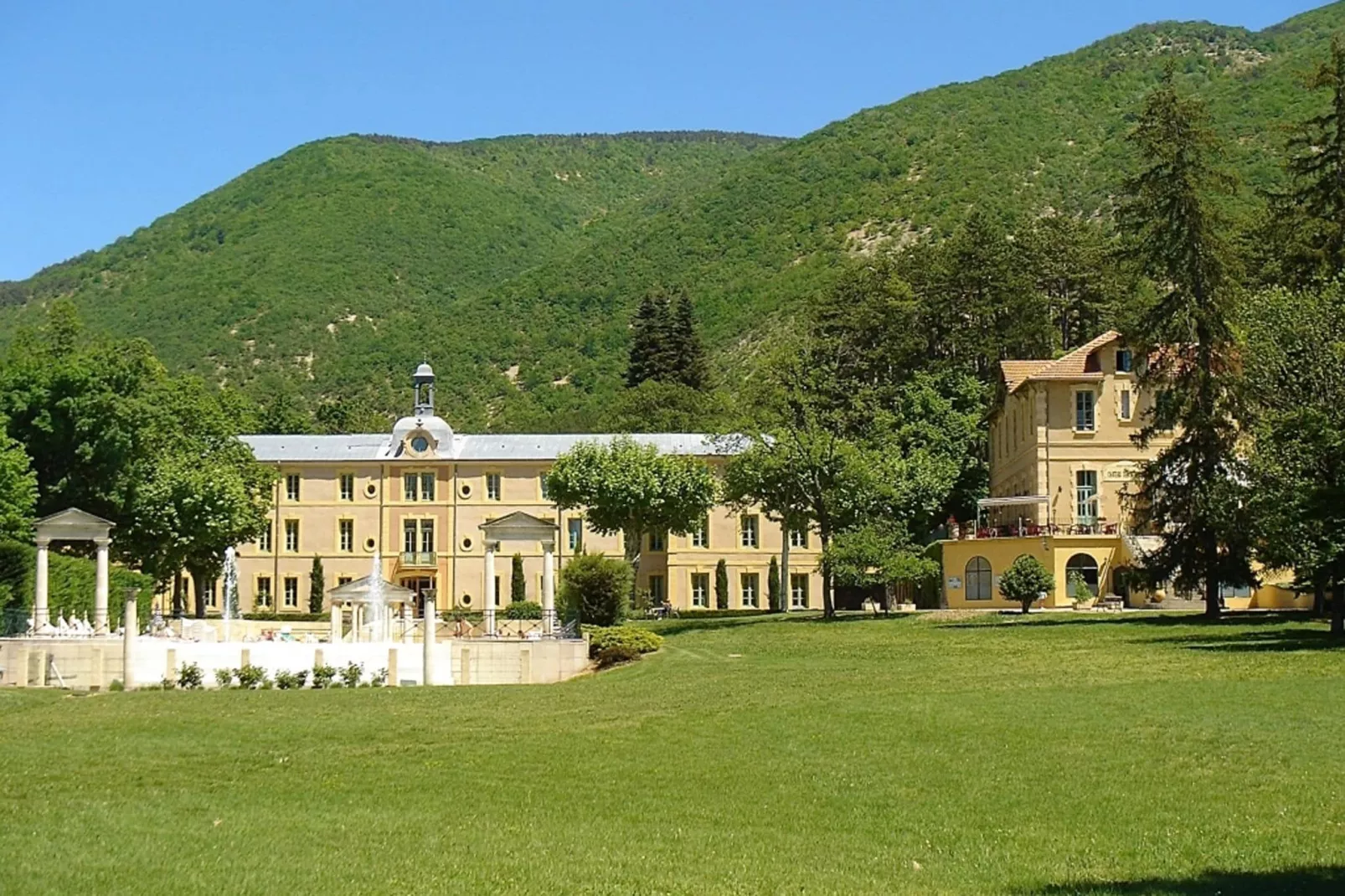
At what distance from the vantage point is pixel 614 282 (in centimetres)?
13775

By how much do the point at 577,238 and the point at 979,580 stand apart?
11833 cm

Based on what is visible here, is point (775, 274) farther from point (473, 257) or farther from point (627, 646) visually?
point (627, 646)

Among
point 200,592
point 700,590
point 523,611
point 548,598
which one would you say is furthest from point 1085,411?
point 200,592

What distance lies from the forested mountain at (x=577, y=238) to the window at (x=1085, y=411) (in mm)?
44890

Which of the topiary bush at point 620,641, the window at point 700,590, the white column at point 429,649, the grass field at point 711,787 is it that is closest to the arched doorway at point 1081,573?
the topiary bush at point 620,641

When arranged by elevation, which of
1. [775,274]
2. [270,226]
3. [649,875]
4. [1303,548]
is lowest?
[649,875]

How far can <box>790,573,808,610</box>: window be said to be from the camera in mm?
76125

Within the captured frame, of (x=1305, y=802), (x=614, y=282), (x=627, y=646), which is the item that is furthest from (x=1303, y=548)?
(x=614, y=282)

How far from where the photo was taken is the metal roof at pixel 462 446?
7738 cm

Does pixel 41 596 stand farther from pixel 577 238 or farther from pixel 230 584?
pixel 577 238

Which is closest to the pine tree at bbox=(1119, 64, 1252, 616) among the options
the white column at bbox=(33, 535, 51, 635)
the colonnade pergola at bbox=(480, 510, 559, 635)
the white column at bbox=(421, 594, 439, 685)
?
the colonnade pergola at bbox=(480, 510, 559, 635)

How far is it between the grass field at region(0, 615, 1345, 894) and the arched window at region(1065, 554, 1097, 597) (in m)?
24.3

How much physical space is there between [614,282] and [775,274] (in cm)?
1976

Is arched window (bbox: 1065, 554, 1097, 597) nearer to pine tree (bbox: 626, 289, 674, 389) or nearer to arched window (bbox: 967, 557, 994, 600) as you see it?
arched window (bbox: 967, 557, 994, 600)
